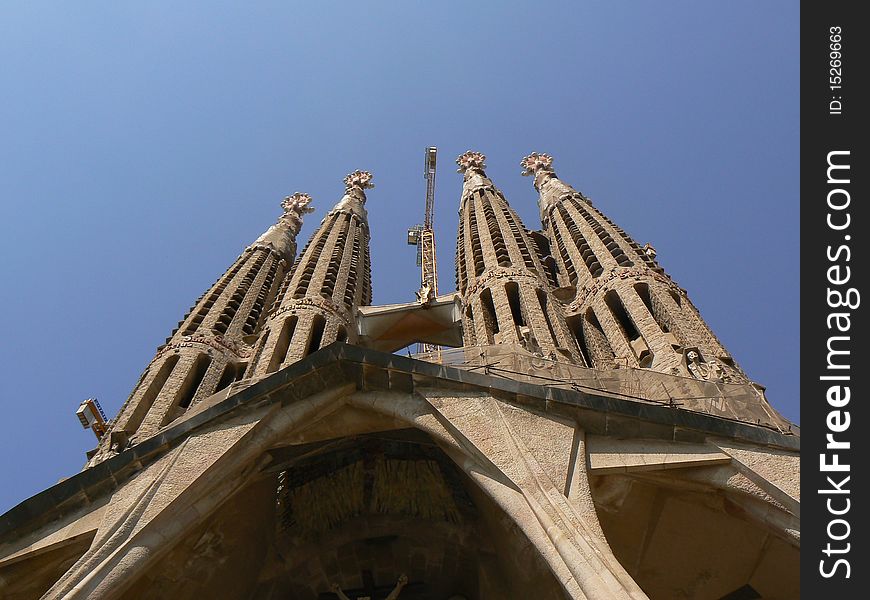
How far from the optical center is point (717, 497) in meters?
10.4

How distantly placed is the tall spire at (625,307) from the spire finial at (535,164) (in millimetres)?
7103

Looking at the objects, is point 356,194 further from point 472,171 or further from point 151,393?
point 151,393

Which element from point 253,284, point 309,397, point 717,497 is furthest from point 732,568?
point 253,284

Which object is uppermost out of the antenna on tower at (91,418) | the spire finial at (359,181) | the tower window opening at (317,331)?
the spire finial at (359,181)

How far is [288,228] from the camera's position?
116 feet

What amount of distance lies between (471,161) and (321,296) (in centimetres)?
1603

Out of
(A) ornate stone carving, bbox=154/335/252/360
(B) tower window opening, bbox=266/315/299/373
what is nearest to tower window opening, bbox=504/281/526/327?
(B) tower window opening, bbox=266/315/299/373

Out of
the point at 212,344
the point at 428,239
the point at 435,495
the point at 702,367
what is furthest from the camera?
the point at 428,239

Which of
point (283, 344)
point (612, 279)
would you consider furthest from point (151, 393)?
point (612, 279)

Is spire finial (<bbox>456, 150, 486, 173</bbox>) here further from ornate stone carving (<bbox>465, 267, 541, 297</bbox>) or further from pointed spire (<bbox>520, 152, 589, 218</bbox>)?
ornate stone carving (<bbox>465, 267, 541, 297</bbox>)

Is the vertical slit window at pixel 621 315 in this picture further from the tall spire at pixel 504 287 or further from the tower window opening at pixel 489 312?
the tower window opening at pixel 489 312

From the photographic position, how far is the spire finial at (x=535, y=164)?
36562 mm

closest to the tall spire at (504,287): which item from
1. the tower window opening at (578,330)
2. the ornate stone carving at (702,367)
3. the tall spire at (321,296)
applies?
the tower window opening at (578,330)
